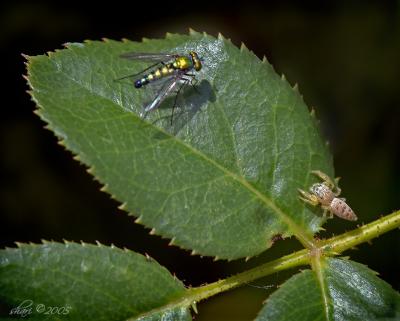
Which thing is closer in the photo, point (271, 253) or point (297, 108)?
point (297, 108)

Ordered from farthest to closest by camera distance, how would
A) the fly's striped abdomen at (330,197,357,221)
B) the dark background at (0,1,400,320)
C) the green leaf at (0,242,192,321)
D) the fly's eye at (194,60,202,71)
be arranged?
1. the dark background at (0,1,400,320)
2. the fly's striped abdomen at (330,197,357,221)
3. the fly's eye at (194,60,202,71)
4. the green leaf at (0,242,192,321)

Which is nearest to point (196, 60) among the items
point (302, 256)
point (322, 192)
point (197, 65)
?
point (197, 65)

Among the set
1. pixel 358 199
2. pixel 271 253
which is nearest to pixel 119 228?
pixel 271 253

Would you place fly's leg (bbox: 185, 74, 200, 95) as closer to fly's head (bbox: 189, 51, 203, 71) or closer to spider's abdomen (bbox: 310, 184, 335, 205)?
fly's head (bbox: 189, 51, 203, 71)

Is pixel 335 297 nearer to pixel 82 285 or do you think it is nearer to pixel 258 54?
pixel 82 285

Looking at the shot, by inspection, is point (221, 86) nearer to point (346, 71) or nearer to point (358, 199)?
point (358, 199)

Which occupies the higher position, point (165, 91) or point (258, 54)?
point (258, 54)

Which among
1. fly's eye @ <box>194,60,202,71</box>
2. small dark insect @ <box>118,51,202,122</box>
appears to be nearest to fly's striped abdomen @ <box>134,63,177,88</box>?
small dark insect @ <box>118,51,202,122</box>
